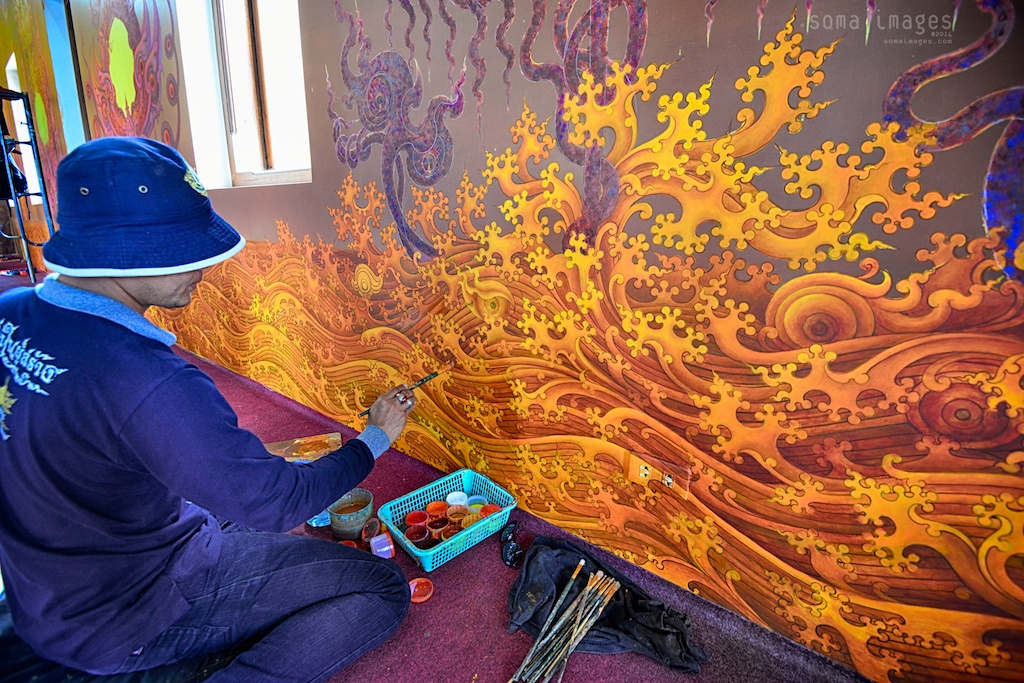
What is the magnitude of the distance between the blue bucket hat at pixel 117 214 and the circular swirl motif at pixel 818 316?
4.36ft

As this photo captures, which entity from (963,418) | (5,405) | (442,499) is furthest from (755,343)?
(5,405)

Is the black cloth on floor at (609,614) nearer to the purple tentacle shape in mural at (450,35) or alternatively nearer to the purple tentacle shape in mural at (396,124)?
the purple tentacle shape in mural at (396,124)

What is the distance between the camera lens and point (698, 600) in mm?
1570

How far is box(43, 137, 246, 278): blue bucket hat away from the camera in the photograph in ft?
3.07

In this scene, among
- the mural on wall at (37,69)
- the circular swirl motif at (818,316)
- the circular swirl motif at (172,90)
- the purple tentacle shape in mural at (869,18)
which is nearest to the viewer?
the purple tentacle shape in mural at (869,18)

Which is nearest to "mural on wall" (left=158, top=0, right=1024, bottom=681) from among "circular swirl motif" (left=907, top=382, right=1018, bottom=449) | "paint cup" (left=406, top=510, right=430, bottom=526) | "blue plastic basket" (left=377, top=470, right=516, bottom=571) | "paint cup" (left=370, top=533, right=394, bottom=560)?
"circular swirl motif" (left=907, top=382, right=1018, bottom=449)

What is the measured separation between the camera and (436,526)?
1859 millimetres

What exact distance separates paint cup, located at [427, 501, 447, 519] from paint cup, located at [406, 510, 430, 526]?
2 cm

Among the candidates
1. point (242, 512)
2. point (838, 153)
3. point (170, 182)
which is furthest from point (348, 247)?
point (838, 153)

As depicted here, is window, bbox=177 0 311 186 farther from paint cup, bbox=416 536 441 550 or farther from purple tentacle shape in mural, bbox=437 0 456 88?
paint cup, bbox=416 536 441 550

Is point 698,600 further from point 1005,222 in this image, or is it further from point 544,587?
point 1005,222

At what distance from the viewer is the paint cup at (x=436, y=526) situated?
182 cm

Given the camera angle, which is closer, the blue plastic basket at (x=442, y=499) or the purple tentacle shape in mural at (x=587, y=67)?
the purple tentacle shape in mural at (x=587, y=67)

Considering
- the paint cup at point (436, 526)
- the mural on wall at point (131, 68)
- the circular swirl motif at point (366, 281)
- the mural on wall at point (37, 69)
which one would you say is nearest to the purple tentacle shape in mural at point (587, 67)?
the circular swirl motif at point (366, 281)
